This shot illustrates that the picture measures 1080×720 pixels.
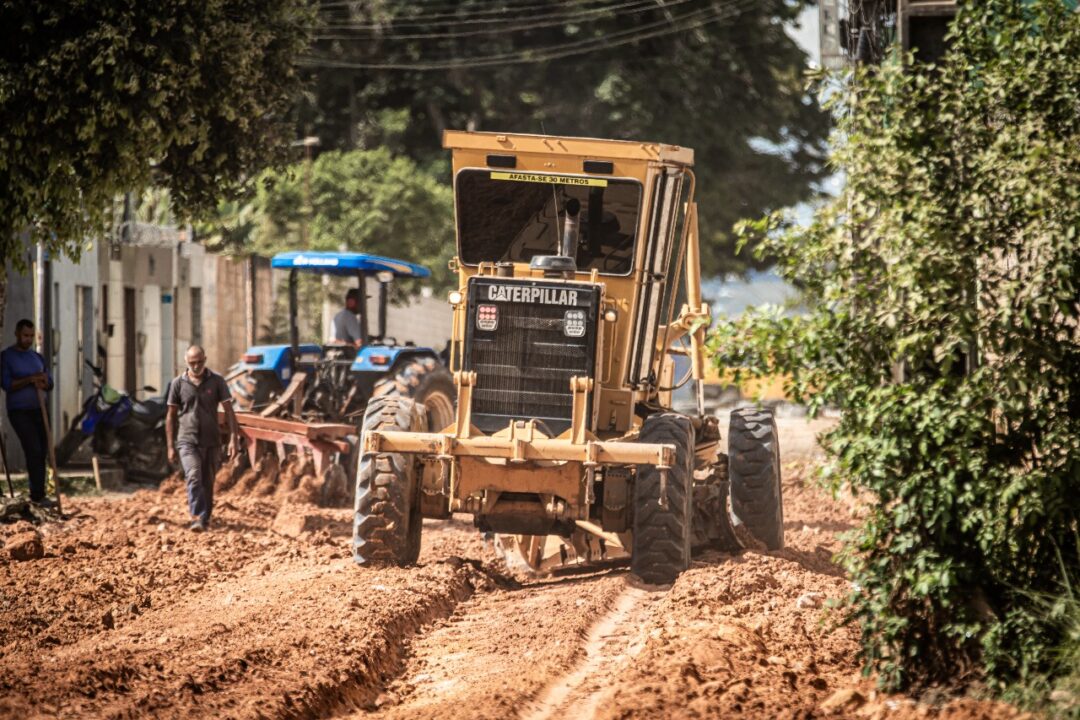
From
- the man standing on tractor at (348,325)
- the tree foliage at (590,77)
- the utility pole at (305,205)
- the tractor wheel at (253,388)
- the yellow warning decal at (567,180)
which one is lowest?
the tractor wheel at (253,388)

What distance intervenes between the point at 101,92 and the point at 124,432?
6.58 meters

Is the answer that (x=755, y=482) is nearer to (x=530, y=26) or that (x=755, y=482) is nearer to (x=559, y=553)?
(x=559, y=553)

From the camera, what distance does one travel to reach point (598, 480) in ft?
37.7

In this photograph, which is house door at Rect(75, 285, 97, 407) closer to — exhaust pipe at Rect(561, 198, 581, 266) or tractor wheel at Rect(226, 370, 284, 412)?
tractor wheel at Rect(226, 370, 284, 412)

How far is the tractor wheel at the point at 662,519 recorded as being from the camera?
1116cm

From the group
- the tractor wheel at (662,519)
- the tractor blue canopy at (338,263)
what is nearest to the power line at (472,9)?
the tractor blue canopy at (338,263)

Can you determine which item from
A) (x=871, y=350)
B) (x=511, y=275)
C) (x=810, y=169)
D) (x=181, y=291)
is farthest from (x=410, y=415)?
(x=810, y=169)

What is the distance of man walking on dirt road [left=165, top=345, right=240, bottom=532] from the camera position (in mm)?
14523

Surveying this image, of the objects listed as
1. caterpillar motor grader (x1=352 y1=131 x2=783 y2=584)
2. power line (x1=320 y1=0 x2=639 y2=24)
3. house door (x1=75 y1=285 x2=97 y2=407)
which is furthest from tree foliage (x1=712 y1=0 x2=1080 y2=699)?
power line (x1=320 y1=0 x2=639 y2=24)

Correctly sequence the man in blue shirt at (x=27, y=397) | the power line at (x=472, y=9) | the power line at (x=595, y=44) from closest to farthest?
the man in blue shirt at (x=27, y=397), the power line at (x=472, y=9), the power line at (x=595, y=44)

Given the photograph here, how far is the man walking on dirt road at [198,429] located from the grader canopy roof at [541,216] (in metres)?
3.74

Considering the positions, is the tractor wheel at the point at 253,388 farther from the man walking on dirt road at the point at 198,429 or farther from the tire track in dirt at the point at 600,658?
the tire track in dirt at the point at 600,658

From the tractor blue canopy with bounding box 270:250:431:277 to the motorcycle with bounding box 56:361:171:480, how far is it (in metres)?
2.75

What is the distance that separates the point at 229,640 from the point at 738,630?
287 cm
